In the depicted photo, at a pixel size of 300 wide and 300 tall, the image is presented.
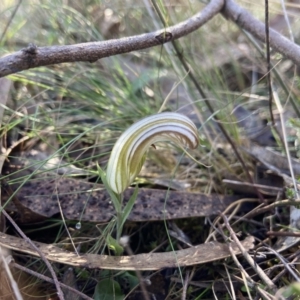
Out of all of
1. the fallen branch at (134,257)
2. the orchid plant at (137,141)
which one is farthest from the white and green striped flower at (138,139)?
the fallen branch at (134,257)

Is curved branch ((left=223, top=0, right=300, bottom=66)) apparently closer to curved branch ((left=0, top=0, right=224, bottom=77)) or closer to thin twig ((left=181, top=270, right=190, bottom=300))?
curved branch ((left=0, top=0, right=224, bottom=77))

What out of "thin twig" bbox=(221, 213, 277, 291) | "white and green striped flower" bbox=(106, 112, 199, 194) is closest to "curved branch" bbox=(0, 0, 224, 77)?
"white and green striped flower" bbox=(106, 112, 199, 194)

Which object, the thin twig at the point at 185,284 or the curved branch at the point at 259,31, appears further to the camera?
the curved branch at the point at 259,31

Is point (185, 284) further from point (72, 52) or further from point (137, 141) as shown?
point (72, 52)

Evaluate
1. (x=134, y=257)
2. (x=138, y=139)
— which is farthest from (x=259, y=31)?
(x=134, y=257)

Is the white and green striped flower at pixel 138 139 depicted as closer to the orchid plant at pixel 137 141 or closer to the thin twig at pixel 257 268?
the orchid plant at pixel 137 141

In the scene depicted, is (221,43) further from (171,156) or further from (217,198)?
(217,198)

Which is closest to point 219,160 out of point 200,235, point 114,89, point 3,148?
point 200,235
